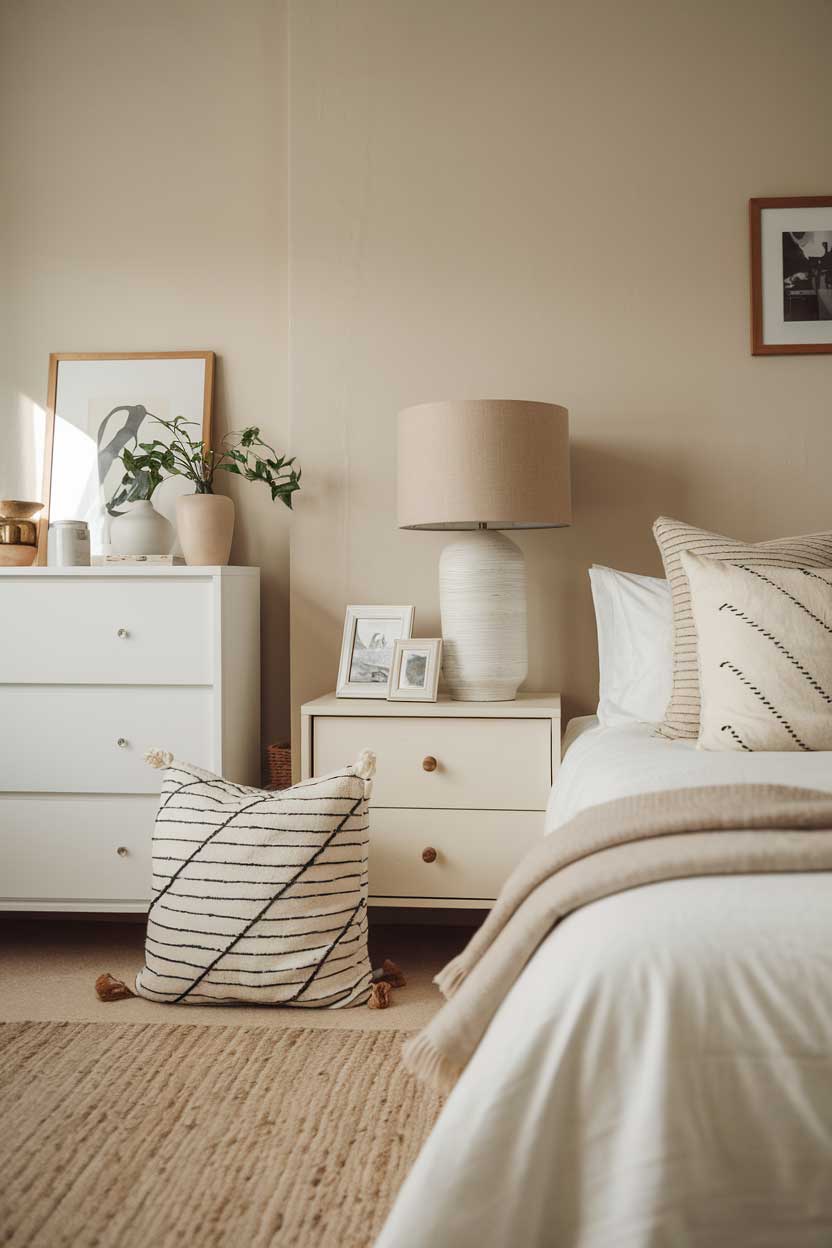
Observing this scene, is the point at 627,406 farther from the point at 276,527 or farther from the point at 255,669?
the point at 255,669

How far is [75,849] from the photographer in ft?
7.66

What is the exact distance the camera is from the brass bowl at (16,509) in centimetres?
252

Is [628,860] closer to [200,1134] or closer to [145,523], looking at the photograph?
[200,1134]

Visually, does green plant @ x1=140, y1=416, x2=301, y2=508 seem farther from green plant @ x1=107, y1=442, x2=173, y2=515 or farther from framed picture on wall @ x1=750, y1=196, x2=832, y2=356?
framed picture on wall @ x1=750, y1=196, x2=832, y2=356

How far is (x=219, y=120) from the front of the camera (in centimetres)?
278

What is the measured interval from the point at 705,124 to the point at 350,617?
161cm

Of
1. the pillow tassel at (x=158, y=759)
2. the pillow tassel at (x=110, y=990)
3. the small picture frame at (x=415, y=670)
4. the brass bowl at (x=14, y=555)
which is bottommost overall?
the pillow tassel at (x=110, y=990)

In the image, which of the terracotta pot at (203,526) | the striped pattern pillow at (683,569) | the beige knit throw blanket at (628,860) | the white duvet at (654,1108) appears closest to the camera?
the white duvet at (654,1108)

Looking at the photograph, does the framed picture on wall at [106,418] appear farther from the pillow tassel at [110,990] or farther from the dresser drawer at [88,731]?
the pillow tassel at [110,990]

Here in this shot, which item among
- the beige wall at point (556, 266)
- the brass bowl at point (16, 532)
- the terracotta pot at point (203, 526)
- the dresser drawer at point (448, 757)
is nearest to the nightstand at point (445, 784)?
the dresser drawer at point (448, 757)

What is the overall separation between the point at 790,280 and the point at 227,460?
1.62m

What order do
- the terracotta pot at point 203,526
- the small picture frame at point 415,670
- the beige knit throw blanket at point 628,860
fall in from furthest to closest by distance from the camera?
1. the terracotta pot at point 203,526
2. the small picture frame at point 415,670
3. the beige knit throw blanket at point 628,860

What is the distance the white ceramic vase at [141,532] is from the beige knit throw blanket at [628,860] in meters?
1.65

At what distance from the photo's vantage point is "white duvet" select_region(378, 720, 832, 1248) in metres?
0.85
